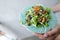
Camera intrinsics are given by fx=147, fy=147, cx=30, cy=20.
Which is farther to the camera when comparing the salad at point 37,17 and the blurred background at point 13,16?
the blurred background at point 13,16

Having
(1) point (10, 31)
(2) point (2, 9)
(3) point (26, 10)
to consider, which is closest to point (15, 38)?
(1) point (10, 31)

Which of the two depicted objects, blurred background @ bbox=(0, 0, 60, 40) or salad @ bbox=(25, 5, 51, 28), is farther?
blurred background @ bbox=(0, 0, 60, 40)

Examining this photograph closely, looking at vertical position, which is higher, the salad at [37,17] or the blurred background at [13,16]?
the blurred background at [13,16]

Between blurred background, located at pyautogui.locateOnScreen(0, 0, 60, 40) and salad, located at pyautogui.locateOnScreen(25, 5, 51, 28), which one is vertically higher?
blurred background, located at pyautogui.locateOnScreen(0, 0, 60, 40)

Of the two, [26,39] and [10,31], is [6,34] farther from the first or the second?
[26,39]

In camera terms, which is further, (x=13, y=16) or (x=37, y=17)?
(x=13, y=16)
